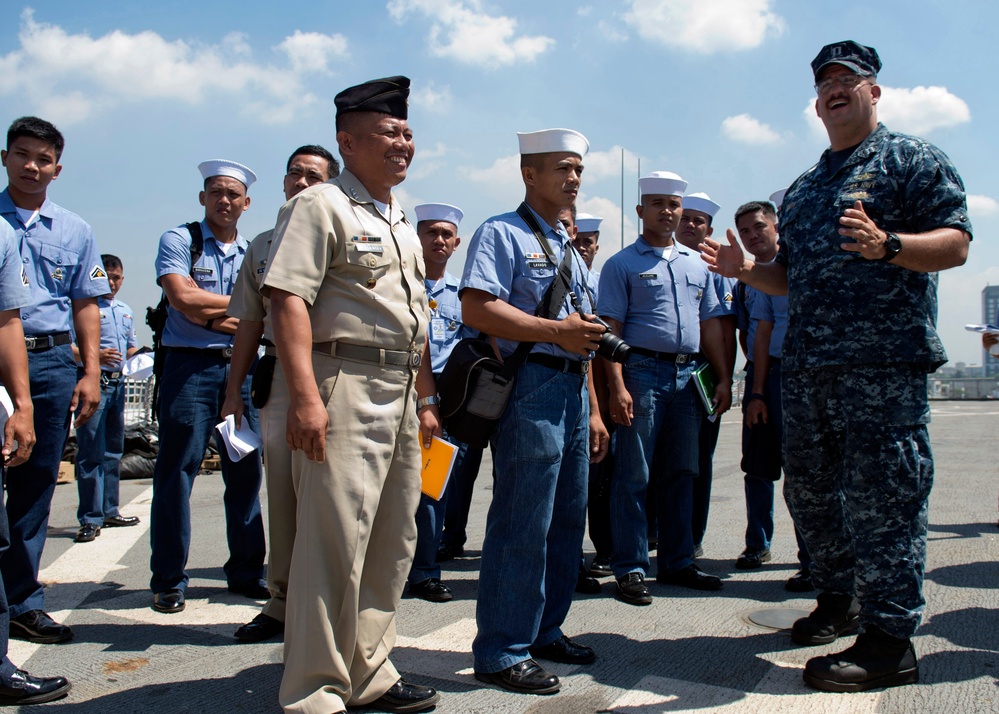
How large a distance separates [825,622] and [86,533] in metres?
5.08

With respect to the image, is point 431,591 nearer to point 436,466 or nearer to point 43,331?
point 436,466

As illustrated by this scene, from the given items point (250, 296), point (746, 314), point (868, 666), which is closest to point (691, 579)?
point (868, 666)

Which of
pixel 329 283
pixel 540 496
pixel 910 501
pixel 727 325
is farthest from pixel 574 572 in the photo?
pixel 727 325

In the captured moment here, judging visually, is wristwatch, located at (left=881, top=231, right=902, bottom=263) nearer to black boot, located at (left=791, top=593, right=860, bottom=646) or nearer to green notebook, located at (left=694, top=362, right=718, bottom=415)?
black boot, located at (left=791, top=593, right=860, bottom=646)

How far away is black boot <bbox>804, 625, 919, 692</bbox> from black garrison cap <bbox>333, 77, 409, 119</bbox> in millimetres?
2508

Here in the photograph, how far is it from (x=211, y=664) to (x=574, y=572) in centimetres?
150

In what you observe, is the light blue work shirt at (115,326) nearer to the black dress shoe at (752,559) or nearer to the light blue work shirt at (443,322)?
the light blue work shirt at (443,322)

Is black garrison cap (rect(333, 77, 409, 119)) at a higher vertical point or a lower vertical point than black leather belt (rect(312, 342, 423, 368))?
higher

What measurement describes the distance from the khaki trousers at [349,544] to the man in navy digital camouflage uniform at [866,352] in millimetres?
1593

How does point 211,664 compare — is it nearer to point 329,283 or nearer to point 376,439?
point 376,439

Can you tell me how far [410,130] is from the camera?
2.99m

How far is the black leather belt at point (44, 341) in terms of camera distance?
367 centimetres

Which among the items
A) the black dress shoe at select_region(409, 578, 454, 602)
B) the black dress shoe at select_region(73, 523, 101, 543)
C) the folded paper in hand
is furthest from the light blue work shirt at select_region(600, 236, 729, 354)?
the black dress shoe at select_region(73, 523, 101, 543)

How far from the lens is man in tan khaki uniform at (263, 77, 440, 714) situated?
2555 millimetres
